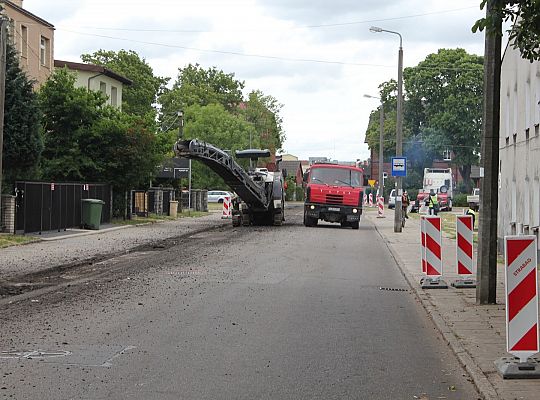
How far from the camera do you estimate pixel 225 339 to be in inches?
383

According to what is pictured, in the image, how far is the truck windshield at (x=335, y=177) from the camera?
3772cm

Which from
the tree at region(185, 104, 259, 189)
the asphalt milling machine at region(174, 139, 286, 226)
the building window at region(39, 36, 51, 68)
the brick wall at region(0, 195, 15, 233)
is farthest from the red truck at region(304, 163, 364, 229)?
the tree at region(185, 104, 259, 189)

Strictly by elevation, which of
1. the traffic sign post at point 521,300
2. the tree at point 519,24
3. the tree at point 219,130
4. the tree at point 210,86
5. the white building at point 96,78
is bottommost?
the traffic sign post at point 521,300

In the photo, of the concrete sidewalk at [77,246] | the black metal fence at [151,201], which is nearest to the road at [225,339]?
the concrete sidewalk at [77,246]

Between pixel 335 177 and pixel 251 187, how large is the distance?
3.88 metres

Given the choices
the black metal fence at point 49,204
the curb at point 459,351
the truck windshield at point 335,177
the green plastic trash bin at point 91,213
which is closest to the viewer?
the curb at point 459,351

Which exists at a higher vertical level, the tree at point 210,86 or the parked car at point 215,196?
the tree at point 210,86

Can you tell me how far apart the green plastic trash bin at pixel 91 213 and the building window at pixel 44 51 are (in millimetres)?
A: 16684

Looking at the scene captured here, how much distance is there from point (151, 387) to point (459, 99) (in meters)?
79.0

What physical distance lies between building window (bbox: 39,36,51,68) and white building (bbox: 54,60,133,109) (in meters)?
4.27

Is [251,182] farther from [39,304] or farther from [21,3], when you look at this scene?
[39,304]

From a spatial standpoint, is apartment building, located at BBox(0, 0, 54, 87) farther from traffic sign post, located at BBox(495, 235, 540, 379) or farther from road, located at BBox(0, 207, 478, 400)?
traffic sign post, located at BBox(495, 235, 540, 379)

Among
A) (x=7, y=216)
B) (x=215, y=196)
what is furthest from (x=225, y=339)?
(x=215, y=196)

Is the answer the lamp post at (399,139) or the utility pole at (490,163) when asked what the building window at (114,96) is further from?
the utility pole at (490,163)
